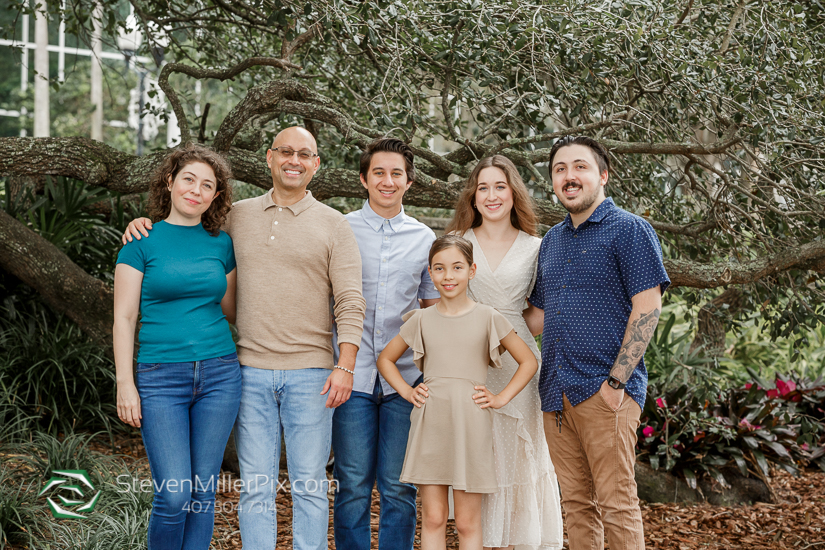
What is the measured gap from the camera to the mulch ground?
4.19 metres

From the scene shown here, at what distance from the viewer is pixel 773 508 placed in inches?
195

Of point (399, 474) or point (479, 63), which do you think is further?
point (479, 63)

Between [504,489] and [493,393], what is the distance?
42 cm

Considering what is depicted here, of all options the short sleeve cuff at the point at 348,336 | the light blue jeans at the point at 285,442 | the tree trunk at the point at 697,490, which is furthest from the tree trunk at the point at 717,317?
the light blue jeans at the point at 285,442

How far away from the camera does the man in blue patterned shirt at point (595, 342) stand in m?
2.68


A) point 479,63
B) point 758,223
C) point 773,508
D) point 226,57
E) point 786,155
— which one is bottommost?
point 773,508

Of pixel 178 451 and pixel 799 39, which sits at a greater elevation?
pixel 799 39

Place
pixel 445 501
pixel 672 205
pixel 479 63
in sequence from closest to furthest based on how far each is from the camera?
pixel 445 501
pixel 479 63
pixel 672 205

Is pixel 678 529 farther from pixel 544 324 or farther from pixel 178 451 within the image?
pixel 178 451

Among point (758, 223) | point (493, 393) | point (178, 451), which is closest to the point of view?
point (178, 451)

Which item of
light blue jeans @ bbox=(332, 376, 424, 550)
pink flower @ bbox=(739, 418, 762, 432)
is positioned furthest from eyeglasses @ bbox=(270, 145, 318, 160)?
pink flower @ bbox=(739, 418, 762, 432)

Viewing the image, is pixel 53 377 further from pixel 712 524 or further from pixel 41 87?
pixel 41 87

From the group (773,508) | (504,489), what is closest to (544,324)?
(504,489)

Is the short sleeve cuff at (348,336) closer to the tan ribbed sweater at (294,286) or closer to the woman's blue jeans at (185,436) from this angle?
the tan ribbed sweater at (294,286)
